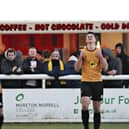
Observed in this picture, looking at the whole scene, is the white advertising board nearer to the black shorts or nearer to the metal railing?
the metal railing

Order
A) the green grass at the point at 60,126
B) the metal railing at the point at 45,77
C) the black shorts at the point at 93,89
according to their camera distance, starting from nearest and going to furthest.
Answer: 1. the black shorts at the point at 93,89
2. the green grass at the point at 60,126
3. the metal railing at the point at 45,77

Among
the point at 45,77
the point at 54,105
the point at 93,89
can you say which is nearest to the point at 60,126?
the point at 54,105

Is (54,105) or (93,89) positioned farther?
(54,105)

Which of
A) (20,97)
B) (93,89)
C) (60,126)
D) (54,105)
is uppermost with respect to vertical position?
Result: (93,89)

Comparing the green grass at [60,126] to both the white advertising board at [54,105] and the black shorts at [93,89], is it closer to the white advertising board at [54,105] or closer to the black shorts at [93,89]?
the white advertising board at [54,105]

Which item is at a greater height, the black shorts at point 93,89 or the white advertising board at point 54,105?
the black shorts at point 93,89

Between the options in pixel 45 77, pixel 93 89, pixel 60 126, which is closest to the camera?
pixel 93 89

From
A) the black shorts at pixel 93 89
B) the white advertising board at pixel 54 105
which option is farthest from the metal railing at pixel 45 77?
the black shorts at pixel 93 89

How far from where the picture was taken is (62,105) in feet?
39.1

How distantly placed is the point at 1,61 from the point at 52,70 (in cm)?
107

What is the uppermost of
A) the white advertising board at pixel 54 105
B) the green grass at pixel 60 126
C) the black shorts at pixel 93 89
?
the black shorts at pixel 93 89

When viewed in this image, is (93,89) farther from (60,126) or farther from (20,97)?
(20,97)

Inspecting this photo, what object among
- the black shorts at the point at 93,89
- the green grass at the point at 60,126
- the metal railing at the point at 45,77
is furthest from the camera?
the metal railing at the point at 45,77
